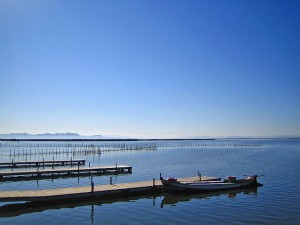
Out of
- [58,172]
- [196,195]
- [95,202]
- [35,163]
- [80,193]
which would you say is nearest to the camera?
[80,193]

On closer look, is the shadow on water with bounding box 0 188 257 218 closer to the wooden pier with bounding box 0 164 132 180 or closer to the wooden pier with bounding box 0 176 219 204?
the wooden pier with bounding box 0 176 219 204

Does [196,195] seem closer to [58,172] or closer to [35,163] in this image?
[58,172]

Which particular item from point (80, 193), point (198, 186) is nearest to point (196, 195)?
point (198, 186)

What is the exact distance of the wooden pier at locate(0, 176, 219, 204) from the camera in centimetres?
2591

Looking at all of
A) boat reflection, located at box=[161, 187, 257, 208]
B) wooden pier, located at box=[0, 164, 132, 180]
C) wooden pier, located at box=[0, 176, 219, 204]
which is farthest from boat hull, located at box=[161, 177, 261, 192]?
wooden pier, located at box=[0, 164, 132, 180]

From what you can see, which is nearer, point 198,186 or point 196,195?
point 196,195

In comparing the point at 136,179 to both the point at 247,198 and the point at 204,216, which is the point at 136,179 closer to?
the point at 247,198

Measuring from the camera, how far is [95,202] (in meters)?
29.0

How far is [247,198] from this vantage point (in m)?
32.0

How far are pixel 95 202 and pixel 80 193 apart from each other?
1634mm

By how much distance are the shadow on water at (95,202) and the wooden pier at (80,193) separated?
378 millimetres

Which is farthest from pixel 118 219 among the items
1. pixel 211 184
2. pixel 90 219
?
pixel 211 184

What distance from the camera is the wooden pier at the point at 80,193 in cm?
2591

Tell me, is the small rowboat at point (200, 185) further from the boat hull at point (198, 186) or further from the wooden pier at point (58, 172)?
the wooden pier at point (58, 172)
